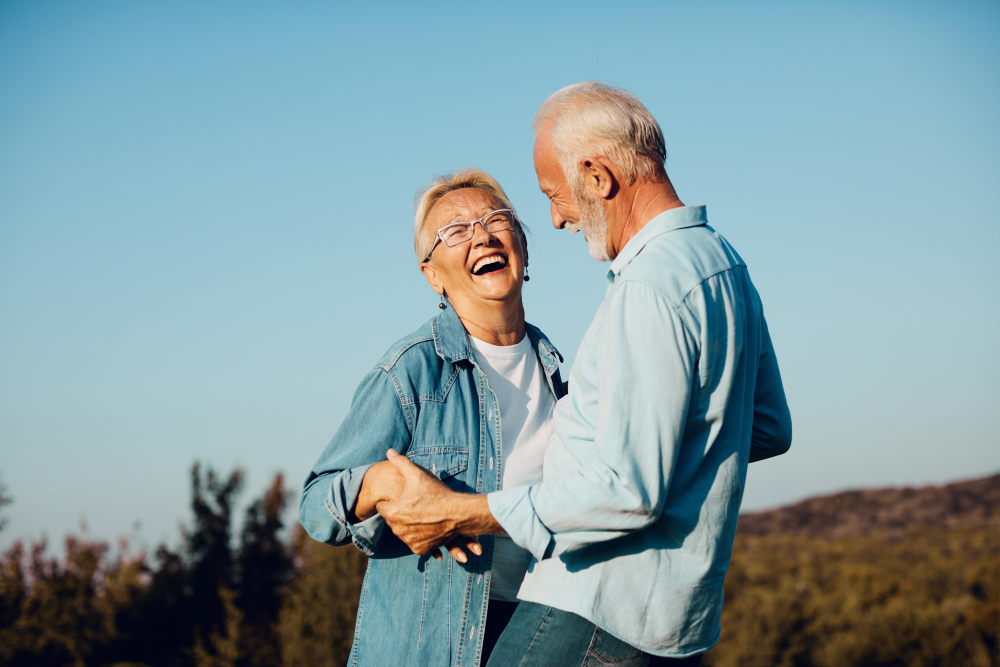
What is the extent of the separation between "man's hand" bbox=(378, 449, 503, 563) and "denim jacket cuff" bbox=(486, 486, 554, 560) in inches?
2.5

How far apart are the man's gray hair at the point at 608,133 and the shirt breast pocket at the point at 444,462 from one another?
1.13m

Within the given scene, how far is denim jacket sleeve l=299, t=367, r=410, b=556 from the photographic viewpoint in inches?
106

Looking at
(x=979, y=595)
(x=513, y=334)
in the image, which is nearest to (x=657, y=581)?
(x=513, y=334)

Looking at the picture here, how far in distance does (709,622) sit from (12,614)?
24089 mm

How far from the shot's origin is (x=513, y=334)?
3.61m

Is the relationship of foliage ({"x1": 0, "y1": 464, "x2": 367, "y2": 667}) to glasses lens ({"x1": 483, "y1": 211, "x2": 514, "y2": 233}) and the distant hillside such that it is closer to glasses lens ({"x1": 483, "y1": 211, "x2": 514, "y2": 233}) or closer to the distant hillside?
glasses lens ({"x1": 483, "y1": 211, "x2": 514, "y2": 233})

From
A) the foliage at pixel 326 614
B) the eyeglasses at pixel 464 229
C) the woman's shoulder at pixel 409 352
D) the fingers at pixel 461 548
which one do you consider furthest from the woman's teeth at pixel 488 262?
the foliage at pixel 326 614

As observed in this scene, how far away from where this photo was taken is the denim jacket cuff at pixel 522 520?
2129 mm

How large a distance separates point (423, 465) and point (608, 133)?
1374 millimetres

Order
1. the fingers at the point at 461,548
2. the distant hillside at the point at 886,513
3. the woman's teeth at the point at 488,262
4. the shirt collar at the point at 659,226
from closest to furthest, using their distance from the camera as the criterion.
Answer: the shirt collar at the point at 659,226 → the fingers at the point at 461,548 → the woman's teeth at the point at 488,262 → the distant hillside at the point at 886,513

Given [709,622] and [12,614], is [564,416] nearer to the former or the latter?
[709,622]

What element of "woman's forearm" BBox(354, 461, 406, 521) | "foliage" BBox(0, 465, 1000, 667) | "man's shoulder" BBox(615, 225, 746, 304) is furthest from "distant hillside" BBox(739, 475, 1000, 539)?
"woman's forearm" BBox(354, 461, 406, 521)

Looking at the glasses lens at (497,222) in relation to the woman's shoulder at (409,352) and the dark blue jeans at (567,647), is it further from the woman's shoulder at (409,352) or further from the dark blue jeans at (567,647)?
the dark blue jeans at (567,647)

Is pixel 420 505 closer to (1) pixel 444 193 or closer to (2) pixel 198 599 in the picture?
(1) pixel 444 193
